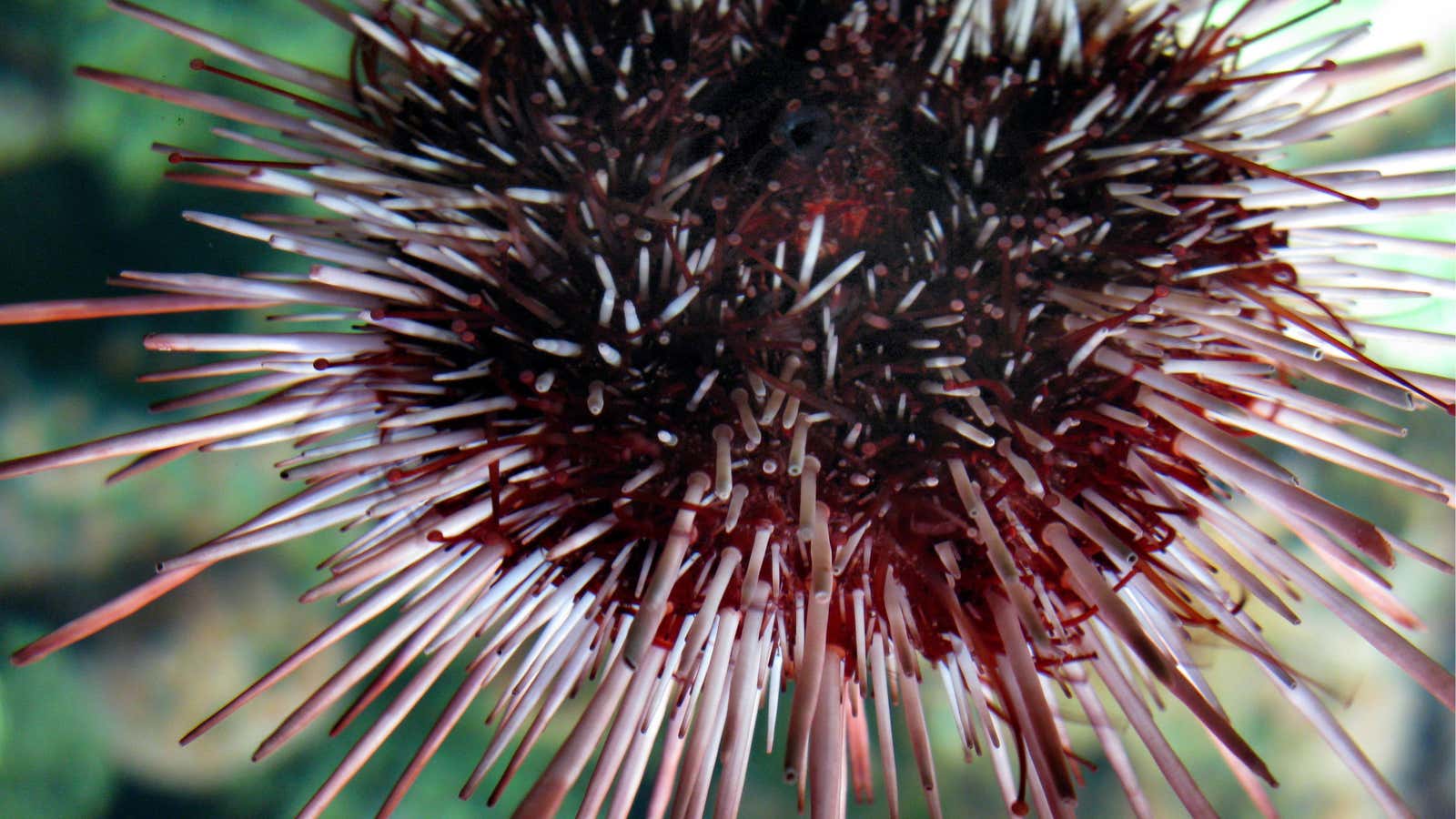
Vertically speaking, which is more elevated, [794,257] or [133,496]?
[794,257]

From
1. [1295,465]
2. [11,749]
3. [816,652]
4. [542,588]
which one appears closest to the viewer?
[816,652]

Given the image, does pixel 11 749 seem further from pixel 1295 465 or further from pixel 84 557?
pixel 1295 465

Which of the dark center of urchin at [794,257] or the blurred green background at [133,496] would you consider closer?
the dark center of urchin at [794,257]

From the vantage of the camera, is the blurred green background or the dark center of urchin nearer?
the dark center of urchin

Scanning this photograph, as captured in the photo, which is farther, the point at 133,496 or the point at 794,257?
the point at 133,496

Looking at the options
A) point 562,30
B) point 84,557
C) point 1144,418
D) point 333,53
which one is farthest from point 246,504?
point 1144,418
